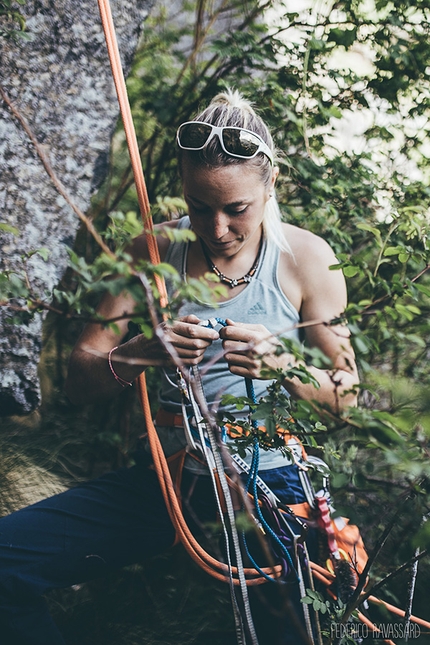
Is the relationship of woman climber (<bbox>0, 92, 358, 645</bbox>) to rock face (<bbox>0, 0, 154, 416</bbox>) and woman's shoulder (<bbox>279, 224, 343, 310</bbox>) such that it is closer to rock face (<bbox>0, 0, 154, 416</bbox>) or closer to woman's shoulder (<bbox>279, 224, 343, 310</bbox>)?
woman's shoulder (<bbox>279, 224, 343, 310</bbox>)

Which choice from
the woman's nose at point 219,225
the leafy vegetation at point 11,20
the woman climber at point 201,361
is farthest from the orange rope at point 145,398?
the leafy vegetation at point 11,20

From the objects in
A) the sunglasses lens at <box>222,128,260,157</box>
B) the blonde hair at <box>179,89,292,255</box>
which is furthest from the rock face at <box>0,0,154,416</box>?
the sunglasses lens at <box>222,128,260,157</box>

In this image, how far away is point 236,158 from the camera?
1.79 m

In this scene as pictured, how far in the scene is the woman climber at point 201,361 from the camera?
5.48 ft

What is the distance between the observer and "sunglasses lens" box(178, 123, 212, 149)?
1792 mm

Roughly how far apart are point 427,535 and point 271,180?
141 centimetres

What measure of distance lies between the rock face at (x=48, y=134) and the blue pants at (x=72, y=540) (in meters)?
0.64

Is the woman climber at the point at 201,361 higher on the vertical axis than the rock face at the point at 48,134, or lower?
lower

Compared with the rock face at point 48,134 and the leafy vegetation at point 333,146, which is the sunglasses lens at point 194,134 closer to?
the leafy vegetation at point 333,146

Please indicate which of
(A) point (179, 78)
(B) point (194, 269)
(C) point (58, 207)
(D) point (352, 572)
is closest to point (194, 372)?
(B) point (194, 269)

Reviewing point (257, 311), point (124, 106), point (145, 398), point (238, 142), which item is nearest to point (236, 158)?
point (238, 142)

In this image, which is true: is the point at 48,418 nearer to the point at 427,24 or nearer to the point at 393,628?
the point at 393,628

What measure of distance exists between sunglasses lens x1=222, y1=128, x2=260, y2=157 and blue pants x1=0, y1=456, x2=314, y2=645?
115 cm

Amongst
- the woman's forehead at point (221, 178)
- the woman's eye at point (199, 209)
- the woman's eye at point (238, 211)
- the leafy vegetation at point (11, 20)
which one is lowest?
the woman's eye at point (238, 211)
